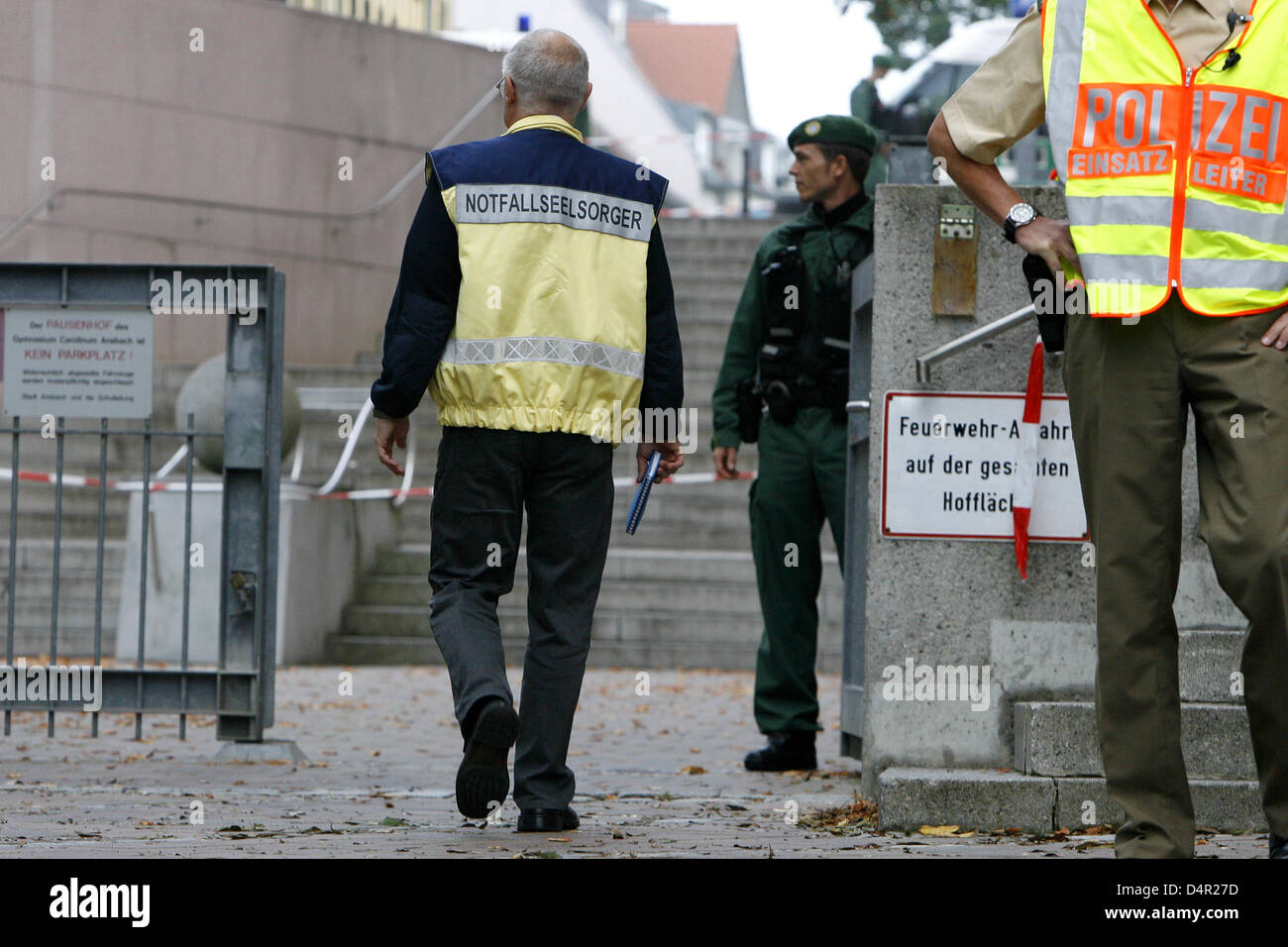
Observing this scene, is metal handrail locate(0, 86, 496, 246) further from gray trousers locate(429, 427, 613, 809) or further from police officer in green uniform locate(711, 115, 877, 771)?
gray trousers locate(429, 427, 613, 809)

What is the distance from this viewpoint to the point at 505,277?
5.11 meters

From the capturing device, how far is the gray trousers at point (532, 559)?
5.15 metres

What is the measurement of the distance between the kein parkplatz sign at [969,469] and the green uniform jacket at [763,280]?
4.78ft

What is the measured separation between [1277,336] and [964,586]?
1953 millimetres

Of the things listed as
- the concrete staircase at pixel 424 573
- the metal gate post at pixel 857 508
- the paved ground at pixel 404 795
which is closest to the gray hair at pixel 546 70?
the metal gate post at pixel 857 508

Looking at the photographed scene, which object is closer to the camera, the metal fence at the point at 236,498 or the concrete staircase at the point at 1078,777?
the concrete staircase at the point at 1078,777

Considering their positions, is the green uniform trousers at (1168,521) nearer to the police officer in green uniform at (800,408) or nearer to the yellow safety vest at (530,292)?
the yellow safety vest at (530,292)

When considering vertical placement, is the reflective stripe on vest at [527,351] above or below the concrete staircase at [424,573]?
above

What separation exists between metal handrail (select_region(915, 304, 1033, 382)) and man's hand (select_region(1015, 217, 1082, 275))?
1.34 m

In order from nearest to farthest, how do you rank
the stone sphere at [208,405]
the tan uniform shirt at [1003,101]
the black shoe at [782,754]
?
the tan uniform shirt at [1003,101] < the black shoe at [782,754] < the stone sphere at [208,405]

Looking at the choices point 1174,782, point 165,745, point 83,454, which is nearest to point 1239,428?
point 1174,782

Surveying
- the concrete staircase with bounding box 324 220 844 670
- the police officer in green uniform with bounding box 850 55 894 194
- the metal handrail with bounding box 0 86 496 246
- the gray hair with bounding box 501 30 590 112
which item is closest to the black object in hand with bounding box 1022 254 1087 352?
the gray hair with bounding box 501 30 590 112

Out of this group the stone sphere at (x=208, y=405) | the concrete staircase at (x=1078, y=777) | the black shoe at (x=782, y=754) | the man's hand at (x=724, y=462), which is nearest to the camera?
the concrete staircase at (x=1078, y=777)

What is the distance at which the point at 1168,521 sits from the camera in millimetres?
4012
